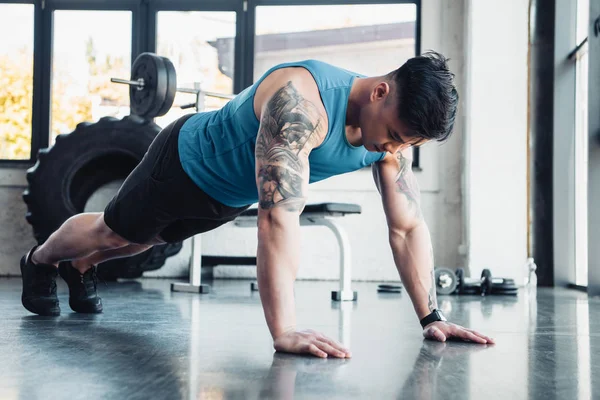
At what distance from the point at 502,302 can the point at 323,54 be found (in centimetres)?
278

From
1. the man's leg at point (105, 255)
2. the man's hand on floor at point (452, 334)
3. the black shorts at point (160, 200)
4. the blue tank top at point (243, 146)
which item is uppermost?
the blue tank top at point (243, 146)

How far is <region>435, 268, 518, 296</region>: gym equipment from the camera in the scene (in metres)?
3.84

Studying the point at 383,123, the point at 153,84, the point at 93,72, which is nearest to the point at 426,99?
the point at 383,123

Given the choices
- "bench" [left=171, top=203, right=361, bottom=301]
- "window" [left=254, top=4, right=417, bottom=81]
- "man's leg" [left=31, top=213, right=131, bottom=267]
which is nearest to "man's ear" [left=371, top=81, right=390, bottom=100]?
"man's leg" [left=31, top=213, right=131, bottom=267]

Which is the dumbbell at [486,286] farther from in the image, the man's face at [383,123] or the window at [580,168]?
the man's face at [383,123]

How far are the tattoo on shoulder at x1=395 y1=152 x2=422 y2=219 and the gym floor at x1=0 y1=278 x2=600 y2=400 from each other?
0.36 m

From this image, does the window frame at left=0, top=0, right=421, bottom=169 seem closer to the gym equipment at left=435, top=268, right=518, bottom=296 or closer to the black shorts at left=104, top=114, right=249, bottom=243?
the gym equipment at left=435, top=268, right=518, bottom=296

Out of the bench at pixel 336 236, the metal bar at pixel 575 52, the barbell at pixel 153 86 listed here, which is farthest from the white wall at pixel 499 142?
the barbell at pixel 153 86

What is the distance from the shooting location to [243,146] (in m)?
Answer: 1.81

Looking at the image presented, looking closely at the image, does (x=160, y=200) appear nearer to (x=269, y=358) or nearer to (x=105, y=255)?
(x=105, y=255)

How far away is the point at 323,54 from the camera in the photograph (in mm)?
5582

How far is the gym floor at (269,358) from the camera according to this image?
121cm

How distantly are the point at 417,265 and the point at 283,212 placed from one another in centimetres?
54

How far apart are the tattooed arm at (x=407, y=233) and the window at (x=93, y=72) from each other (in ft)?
12.8
